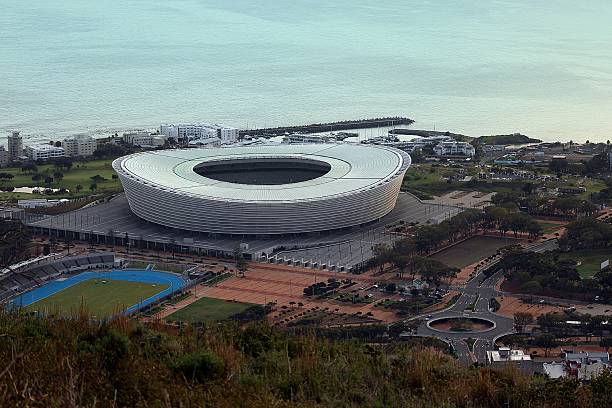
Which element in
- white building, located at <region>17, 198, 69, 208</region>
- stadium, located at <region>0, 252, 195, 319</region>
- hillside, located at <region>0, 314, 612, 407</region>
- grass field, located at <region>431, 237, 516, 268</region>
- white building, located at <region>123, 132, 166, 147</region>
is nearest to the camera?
hillside, located at <region>0, 314, 612, 407</region>

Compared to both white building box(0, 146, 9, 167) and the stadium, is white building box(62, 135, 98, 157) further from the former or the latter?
the stadium

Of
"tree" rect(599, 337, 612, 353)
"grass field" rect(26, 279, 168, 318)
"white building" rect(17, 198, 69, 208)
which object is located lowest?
"grass field" rect(26, 279, 168, 318)

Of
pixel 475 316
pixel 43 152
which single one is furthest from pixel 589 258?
pixel 43 152

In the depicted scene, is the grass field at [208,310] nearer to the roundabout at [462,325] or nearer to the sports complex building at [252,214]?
the sports complex building at [252,214]

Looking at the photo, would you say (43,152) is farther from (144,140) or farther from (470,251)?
(470,251)

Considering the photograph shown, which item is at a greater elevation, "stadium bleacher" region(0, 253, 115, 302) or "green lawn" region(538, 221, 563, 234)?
"green lawn" region(538, 221, 563, 234)

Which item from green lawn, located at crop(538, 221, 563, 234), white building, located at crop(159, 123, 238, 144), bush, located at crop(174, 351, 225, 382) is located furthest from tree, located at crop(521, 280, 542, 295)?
white building, located at crop(159, 123, 238, 144)

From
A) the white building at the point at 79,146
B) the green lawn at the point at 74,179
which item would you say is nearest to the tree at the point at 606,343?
the green lawn at the point at 74,179
